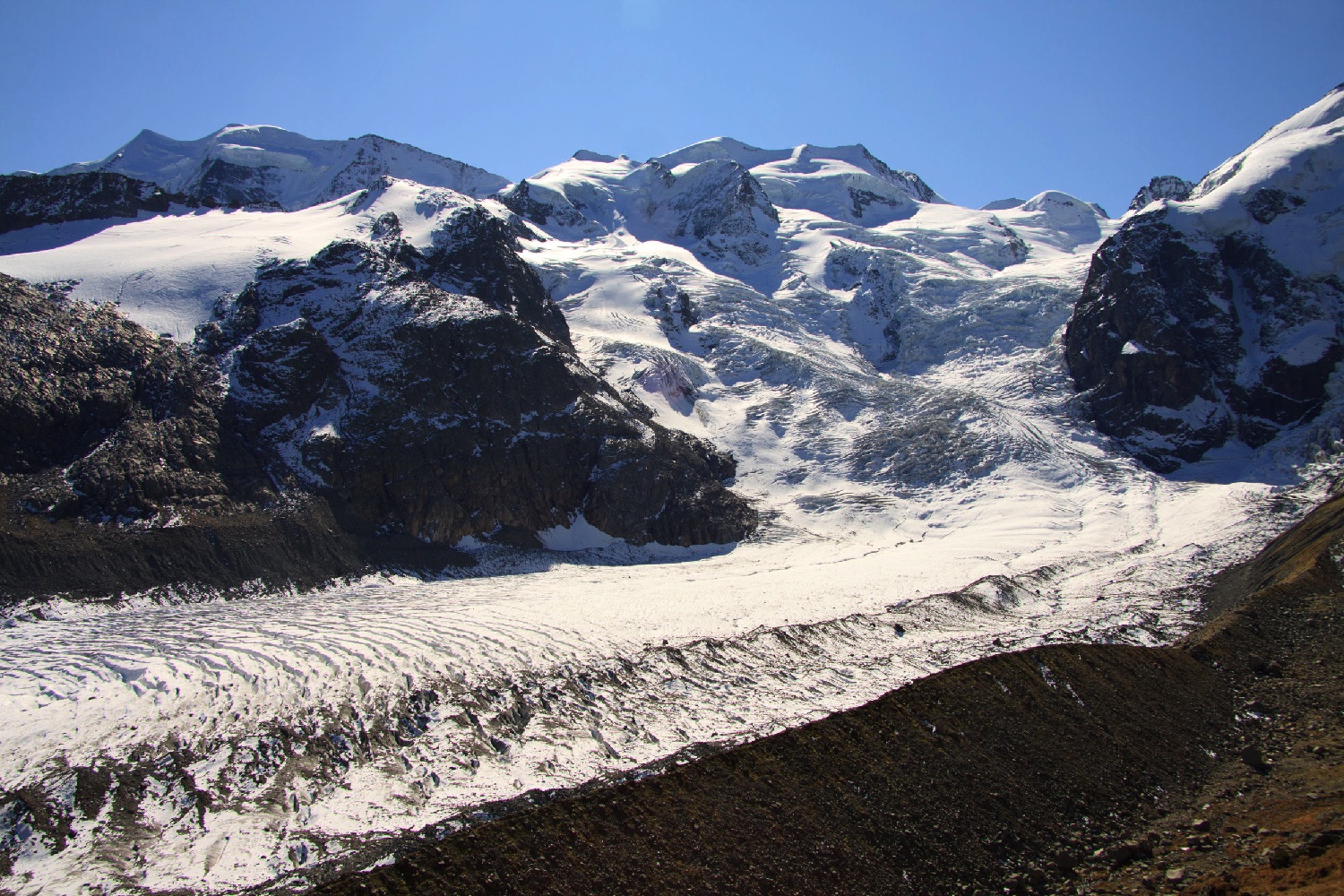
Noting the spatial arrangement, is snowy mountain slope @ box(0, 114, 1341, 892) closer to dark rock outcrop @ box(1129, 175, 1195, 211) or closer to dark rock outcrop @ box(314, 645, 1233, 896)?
dark rock outcrop @ box(314, 645, 1233, 896)

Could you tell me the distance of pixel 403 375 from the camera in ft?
203

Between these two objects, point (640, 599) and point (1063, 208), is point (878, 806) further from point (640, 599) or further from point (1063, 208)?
point (1063, 208)

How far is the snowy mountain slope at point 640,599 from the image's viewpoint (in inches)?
896

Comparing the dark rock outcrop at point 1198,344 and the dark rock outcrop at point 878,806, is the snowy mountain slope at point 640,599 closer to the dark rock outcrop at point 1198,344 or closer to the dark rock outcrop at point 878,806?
the dark rock outcrop at point 878,806

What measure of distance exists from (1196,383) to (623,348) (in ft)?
205

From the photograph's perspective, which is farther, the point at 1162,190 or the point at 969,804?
the point at 1162,190

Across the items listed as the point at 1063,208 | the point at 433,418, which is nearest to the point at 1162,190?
the point at 1063,208

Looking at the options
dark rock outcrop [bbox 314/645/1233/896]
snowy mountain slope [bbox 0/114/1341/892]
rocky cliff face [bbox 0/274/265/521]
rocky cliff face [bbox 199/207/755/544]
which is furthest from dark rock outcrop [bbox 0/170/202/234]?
dark rock outcrop [bbox 314/645/1233/896]

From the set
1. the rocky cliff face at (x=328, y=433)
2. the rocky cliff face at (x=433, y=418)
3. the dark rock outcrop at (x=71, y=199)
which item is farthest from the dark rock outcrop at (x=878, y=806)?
the dark rock outcrop at (x=71, y=199)

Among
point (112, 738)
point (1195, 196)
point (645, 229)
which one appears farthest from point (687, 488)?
point (645, 229)

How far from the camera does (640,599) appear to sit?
43.1m

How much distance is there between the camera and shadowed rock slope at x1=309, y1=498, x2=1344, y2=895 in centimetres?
1927

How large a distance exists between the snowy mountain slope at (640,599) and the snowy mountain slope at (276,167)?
45.0m

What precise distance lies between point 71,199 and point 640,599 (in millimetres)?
76147
